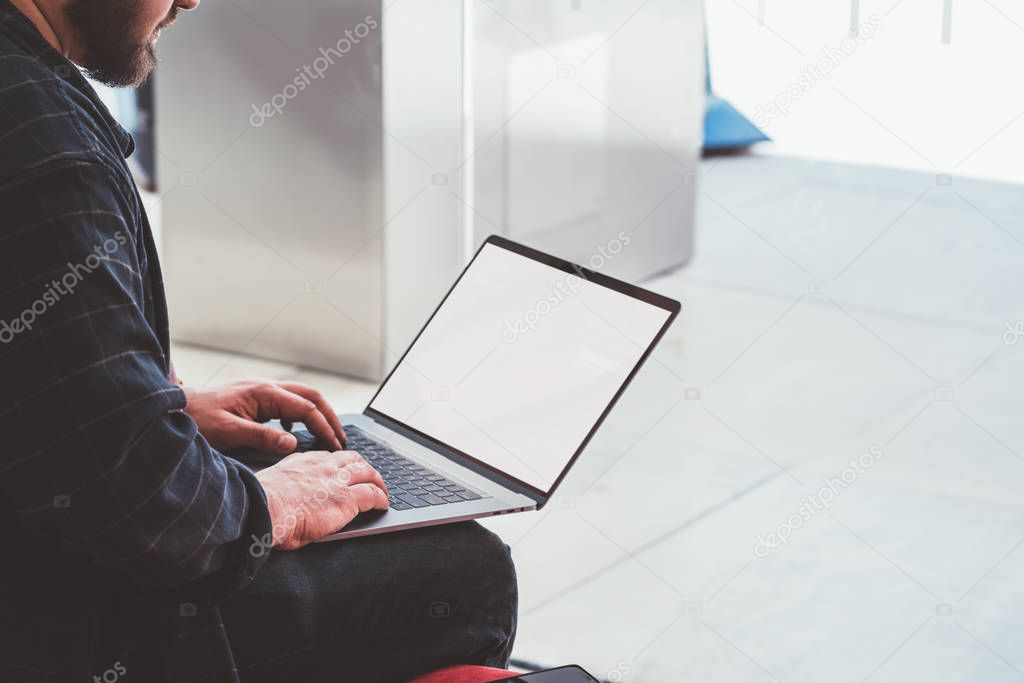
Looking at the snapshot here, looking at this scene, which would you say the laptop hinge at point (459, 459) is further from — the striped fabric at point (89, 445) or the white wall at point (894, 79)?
the white wall at point (894, 79)

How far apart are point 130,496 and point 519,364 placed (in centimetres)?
57

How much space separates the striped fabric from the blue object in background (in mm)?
3650

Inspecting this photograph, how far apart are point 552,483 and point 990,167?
2.16 meters

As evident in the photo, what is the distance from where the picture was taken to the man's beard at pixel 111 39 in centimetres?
109

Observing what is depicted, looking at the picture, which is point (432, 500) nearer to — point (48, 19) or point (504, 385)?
point (504, 385)

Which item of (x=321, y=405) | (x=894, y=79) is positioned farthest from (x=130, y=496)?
(x=894, y=79)

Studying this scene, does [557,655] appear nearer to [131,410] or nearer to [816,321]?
[131,410]

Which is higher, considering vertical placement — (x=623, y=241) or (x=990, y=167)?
(x=990, y=167)

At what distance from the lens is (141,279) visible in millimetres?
1024

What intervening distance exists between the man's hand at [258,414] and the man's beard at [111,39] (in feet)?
1.19

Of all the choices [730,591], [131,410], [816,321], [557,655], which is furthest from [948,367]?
[131,410]

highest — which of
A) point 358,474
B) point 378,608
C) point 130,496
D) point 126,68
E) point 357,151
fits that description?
point 126,68

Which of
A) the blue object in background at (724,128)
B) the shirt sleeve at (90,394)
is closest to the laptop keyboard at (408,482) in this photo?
the shirt sleeve at (90,394)

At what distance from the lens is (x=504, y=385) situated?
57.6 inches
